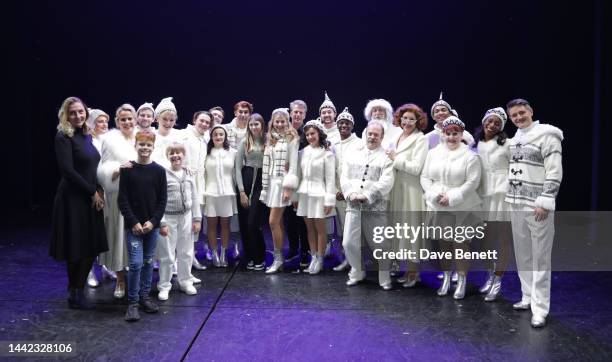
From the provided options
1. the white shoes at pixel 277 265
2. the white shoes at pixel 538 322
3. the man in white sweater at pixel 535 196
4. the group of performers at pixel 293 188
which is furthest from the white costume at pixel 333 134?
the white shoes at pixel 538 322

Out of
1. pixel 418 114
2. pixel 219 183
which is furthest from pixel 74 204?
pixel 418 114

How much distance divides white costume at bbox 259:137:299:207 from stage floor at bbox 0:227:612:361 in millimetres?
765

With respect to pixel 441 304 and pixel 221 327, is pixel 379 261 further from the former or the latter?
pixel 221 327

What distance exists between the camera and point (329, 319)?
12.8 feet

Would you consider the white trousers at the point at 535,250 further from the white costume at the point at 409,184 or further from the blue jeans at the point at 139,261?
the blue jeans at the point at 139,261

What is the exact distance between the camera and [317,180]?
4.93 metres

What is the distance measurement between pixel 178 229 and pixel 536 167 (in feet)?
9.31

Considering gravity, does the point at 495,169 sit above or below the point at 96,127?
below

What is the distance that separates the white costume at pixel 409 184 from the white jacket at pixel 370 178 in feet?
0.43

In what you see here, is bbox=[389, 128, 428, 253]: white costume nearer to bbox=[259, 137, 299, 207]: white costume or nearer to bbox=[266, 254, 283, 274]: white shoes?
bbox=[259, 137, 299, 207]: white costume

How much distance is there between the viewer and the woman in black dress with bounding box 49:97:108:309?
3900mm

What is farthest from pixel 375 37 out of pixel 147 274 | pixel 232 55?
pixel 147 274

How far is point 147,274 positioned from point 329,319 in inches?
55.4

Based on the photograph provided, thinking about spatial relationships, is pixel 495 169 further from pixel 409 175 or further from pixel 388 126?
pixel 388 126
